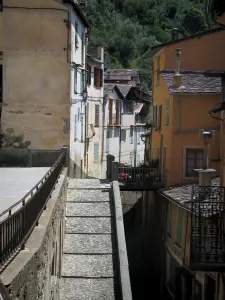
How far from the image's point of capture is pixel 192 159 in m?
26.5

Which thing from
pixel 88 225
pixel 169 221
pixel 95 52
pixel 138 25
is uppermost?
pixel 138 25

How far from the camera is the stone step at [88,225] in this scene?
19.2 metres

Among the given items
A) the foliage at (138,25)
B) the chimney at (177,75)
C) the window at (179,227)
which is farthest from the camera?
the foliage at (138,25)

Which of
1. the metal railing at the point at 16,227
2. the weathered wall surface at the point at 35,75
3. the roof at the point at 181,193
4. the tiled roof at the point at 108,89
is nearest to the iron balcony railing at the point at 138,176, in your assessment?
the roof at the point at 181,193

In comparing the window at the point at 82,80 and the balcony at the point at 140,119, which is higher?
the window at the point at 82,80

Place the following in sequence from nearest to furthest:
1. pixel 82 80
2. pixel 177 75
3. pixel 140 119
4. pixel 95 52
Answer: pixel 177 75 < pixel 82 80 < pixel 95 52 < pixel 140 119

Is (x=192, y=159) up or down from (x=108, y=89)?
down

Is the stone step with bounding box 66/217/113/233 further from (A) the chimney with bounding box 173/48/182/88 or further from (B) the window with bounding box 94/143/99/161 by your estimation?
(B) the window with bounding box 94/143/99/161

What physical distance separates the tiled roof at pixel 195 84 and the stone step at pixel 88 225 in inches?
330

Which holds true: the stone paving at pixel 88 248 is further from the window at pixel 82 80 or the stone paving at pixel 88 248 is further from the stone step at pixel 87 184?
the window at pixel 82 80

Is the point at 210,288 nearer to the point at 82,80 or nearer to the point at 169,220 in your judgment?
the point at 169,220

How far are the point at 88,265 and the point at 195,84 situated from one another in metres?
12.6

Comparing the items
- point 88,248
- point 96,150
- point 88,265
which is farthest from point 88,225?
point 96,150

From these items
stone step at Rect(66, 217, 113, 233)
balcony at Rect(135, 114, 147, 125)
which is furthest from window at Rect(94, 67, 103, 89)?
stone step at Rect(66, 217, 113, 233)
